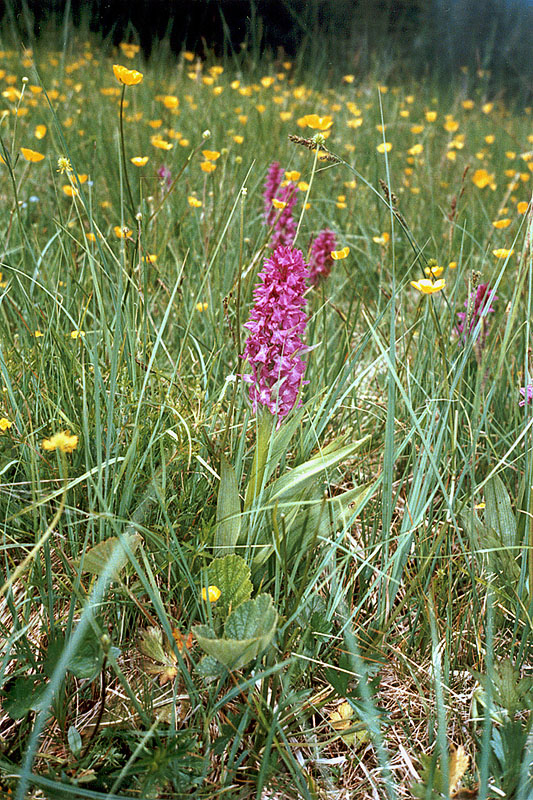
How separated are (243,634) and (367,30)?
14.9 ft

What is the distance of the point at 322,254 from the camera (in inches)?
71.3

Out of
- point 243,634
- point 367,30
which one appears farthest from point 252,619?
point 367,30

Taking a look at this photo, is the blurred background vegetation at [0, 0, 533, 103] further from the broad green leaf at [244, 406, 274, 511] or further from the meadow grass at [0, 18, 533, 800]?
the broad green leaf at [244, 406, 274, 511]

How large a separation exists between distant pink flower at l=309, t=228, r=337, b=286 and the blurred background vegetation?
235 cm

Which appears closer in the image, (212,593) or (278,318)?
(212,593)

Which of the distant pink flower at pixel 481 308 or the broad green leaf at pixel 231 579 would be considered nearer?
the broad green leaf at pixel 231 579

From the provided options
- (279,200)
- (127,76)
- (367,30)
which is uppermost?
(367,30)

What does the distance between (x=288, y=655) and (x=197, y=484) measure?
0.32m

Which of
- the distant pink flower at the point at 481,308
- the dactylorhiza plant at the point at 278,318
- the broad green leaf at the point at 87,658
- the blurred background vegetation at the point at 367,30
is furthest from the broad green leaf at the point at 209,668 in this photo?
the blurred background vegetation at the point at 367,30

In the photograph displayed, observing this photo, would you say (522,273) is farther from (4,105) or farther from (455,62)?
(455,62)

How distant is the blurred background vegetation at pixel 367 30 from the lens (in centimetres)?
397

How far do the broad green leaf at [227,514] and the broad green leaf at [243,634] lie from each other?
12 centimetres

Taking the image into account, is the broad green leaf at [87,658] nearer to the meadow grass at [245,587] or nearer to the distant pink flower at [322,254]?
the meadow grass at [245,587]

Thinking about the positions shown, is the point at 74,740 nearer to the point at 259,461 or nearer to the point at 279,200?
the point at 259,461
